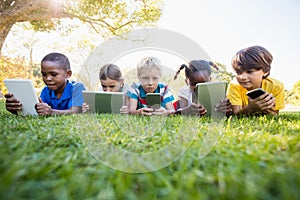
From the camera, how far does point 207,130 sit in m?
1.75

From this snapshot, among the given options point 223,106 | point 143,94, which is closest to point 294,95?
point 143,94

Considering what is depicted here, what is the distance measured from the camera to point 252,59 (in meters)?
2.95

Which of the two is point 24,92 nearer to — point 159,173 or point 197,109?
point 197,109

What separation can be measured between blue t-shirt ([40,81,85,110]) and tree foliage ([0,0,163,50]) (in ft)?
23.3

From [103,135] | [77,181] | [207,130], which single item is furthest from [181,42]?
[77,181]

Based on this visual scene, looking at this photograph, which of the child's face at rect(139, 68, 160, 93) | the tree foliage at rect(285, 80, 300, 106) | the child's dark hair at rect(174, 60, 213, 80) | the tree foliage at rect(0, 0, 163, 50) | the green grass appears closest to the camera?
the green grass

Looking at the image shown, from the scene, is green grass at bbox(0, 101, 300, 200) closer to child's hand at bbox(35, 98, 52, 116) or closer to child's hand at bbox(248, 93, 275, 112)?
child's hand at bbox(248, 93, 275, 112)

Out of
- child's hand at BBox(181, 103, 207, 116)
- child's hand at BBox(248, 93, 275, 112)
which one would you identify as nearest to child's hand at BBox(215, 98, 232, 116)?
child's hand at BBox(181, 103, 207, 116)

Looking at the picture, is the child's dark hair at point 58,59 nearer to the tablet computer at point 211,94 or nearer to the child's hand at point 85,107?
the child's hand at point 85,107

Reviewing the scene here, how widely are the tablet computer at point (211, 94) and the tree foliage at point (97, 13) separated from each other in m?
8.78

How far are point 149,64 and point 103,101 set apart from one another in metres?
0.89

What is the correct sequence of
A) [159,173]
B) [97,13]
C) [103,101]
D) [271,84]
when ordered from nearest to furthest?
[159,173]
[271,84]
[103,101]
[97,13]

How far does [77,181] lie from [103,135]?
86 cm

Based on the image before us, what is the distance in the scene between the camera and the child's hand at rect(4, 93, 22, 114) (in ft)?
9.57
